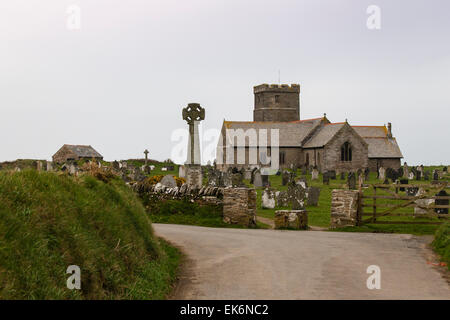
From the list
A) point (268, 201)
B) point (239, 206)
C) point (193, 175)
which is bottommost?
point (268, 201)

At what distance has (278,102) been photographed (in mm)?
84000

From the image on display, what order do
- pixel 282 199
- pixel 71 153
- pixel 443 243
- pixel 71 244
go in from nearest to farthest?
pixel 71 244, pixel 443 243, pixel 282 199, pixel 71 153

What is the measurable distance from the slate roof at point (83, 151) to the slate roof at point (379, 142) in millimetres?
32073

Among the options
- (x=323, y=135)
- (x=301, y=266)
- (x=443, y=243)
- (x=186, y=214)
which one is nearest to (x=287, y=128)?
(x=323, y=135)

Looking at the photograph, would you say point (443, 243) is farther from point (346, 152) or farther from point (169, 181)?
point (346, 152)

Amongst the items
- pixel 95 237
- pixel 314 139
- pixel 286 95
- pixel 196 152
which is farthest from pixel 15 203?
pixel 286 95

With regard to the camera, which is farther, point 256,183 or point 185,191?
point 256,183

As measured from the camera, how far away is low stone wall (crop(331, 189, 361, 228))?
17750mm

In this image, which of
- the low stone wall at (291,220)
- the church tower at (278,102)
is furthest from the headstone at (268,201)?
the church tower at (278,102)

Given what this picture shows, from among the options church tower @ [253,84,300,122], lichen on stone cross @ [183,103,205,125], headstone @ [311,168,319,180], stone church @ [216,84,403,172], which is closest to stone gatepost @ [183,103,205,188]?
lichen on stone cross @ [183,103,205,125]

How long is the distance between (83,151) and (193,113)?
121 ft
